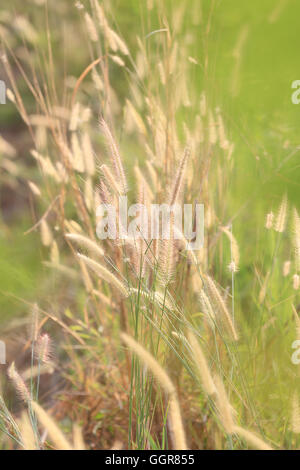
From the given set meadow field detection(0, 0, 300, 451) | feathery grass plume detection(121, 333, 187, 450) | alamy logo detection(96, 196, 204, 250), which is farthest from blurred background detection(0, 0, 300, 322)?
feathery grass plume detection(121, 333, 187, 450)

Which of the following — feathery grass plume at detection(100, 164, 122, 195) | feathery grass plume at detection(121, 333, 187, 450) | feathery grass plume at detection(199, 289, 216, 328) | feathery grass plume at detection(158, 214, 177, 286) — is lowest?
feathery grass plume at detection(121, 333, 187, 450)

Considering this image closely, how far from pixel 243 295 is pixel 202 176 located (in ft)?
1.05

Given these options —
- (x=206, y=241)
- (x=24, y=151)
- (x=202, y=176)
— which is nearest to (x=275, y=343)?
(x=206, y=241)

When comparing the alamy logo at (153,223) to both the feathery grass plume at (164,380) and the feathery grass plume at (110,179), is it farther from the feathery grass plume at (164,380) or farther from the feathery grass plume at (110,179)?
the feathery grass plume at (164,380)

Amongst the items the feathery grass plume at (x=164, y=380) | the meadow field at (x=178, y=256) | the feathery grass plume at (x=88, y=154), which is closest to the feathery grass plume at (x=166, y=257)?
the meadow field at (x=178, y=256)

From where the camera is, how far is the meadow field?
51 cm

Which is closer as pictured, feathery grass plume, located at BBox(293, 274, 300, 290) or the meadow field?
the meadow field

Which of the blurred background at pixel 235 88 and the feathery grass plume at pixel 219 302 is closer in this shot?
the blurred background at pixel 235 88

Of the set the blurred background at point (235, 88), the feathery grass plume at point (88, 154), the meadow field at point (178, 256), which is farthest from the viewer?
the feathery grass plume at point (88, 154)

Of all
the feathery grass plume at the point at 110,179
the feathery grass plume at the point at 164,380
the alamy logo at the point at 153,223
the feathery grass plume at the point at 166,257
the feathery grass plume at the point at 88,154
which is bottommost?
the feathery grass plume at the point at 164,380

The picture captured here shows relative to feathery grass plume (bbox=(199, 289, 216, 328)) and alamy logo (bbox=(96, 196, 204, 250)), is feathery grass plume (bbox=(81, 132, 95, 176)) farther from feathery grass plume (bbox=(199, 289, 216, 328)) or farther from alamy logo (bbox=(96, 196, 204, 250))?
feathery grass plume (bbox=(199, 289, 216, 328))

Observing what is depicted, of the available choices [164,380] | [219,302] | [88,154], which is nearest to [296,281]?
[219,302]

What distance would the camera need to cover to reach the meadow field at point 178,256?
51cm

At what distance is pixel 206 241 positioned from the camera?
758 millimetres
